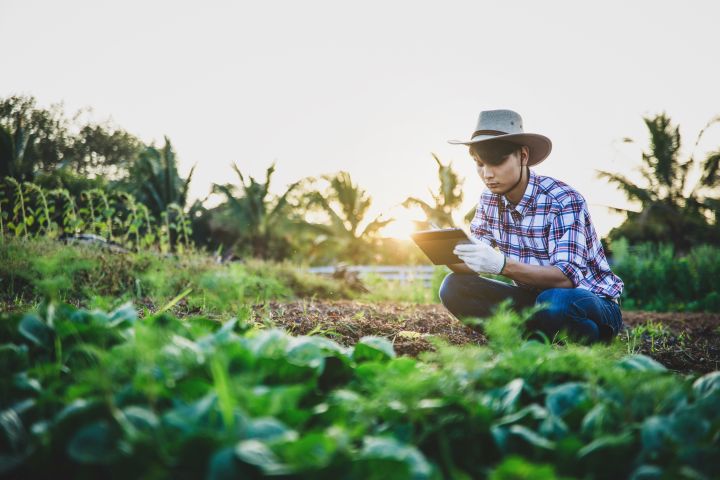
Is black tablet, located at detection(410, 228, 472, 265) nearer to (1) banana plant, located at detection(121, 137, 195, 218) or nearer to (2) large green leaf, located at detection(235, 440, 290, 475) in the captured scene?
(2) large green leaf, located at detection(235, 440, 290, 475)

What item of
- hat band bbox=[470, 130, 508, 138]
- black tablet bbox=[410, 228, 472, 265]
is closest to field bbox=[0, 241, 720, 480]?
black tablet bbox=[410, 228, 472, 265]

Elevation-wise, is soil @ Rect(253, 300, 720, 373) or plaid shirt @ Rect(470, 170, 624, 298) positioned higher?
plaid shirt @ Rect(470, 170, 624, 298)

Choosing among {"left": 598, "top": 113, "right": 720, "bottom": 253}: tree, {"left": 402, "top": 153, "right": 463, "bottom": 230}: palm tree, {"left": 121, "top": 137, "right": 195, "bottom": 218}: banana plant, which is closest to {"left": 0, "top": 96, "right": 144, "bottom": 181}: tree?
{"left": 121, "top": 137, "right": 195, "bottom": 218}: banana plant

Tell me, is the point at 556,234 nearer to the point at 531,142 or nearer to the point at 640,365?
the point at 531,142

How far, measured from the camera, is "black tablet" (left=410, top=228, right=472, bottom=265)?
2396mm

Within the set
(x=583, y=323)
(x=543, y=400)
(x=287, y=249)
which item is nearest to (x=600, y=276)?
(x=583, y=323)

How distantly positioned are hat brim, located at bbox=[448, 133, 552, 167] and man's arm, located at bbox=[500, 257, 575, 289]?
649 mm

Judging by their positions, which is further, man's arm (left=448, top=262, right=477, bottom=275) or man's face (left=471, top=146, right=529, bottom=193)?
man's arm (left=448, top=262, right=477, bottom=275)

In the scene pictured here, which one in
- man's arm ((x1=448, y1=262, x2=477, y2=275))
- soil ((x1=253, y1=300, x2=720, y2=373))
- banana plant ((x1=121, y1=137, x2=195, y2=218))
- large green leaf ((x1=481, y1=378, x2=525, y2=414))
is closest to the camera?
large green leaf ((x1=481, y1=378, x2=525, y2=414))

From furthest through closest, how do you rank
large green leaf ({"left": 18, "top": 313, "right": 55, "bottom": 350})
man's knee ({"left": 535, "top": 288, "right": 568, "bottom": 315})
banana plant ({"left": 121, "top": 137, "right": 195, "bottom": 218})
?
banana plant ({"left": 121, "top": 137, "right": 195, "bottom": 218}) < man's knee ({"left": 535, "top": 288, "right": 568, "bottom": 315}) < large green leaf ({"left": 18, "top": 313, "right": 55, "bottom": 350})

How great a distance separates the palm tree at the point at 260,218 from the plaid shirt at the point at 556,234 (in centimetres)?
1478

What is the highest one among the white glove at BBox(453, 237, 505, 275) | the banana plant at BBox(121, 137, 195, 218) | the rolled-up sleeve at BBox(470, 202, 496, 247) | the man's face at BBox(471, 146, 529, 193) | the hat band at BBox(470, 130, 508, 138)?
the banana plant at BBox(121, 137, 195, 218)

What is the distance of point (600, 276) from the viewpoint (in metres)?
2.48

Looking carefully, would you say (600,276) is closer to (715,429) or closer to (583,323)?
(583,323)
